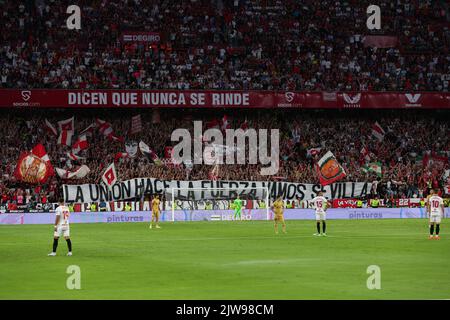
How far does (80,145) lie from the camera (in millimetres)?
65688

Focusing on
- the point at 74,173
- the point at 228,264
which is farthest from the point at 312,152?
the point at 228,264

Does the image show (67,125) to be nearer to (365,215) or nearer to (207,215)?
(207,215)

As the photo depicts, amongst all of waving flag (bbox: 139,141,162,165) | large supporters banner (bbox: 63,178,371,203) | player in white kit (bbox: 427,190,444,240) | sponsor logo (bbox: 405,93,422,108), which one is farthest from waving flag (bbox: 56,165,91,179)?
player in white kit (bbox: 427,190,444,240)

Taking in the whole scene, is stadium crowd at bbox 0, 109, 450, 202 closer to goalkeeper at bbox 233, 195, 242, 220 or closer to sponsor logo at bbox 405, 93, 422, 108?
sponsor logo at bbox 405, 93, 422, 108

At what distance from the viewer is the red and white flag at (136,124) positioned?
6900 centimetres

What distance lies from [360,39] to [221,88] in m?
13.2

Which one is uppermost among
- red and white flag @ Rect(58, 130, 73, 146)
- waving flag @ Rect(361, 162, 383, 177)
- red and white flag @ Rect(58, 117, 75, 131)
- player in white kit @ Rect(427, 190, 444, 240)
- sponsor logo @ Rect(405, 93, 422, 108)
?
sponsor logo @ Rect(405, 93, 422, 108)

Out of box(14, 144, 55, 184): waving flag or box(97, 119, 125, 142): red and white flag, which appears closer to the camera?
box(14, 144, 55, 184): waving flag

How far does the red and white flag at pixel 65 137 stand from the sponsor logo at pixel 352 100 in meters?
21.4

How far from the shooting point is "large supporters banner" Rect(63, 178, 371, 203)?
62.0 meters

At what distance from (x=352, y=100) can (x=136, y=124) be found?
17.0 m

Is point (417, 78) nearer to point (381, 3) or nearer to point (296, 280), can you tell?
point (381, 3)

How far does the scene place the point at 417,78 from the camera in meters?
73.9

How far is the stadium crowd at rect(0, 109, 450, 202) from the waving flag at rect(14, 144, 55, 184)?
112 centimetres
